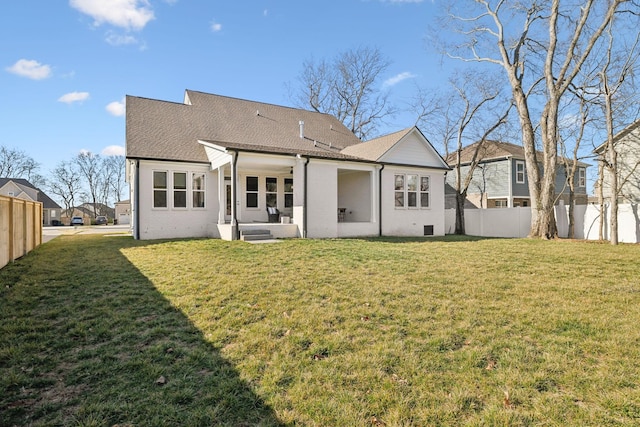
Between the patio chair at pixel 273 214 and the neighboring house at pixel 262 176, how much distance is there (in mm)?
64

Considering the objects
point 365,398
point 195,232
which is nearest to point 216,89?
point 195,232

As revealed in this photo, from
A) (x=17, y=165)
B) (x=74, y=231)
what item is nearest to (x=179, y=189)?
(x=74, y=231)

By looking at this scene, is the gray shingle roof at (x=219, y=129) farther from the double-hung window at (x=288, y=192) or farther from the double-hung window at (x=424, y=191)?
the double-hung window at (x=424, y=191)

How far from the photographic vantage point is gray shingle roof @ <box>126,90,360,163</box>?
45.3ft

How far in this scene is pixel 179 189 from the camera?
13.7m

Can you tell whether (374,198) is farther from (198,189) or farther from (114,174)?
(114,174)

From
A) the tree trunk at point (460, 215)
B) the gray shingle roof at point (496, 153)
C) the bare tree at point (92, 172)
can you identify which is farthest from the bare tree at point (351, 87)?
the bare tree at point (92, 172)

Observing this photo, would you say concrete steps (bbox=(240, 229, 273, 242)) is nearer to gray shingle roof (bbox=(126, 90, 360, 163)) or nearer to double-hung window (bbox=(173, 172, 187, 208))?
gray shingle roof (bbox=(126, 90, 360, 163))

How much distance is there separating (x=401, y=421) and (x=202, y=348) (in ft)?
7.10

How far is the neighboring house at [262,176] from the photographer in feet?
42.4

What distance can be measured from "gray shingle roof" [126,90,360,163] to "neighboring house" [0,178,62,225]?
3279 cm

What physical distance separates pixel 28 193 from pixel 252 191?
4512 centimetres

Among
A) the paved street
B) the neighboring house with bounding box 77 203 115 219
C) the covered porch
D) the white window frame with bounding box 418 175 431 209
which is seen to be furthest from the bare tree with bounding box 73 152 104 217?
the white window frame with bounding box 418 175 431 209

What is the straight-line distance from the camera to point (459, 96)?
66.8 ft
